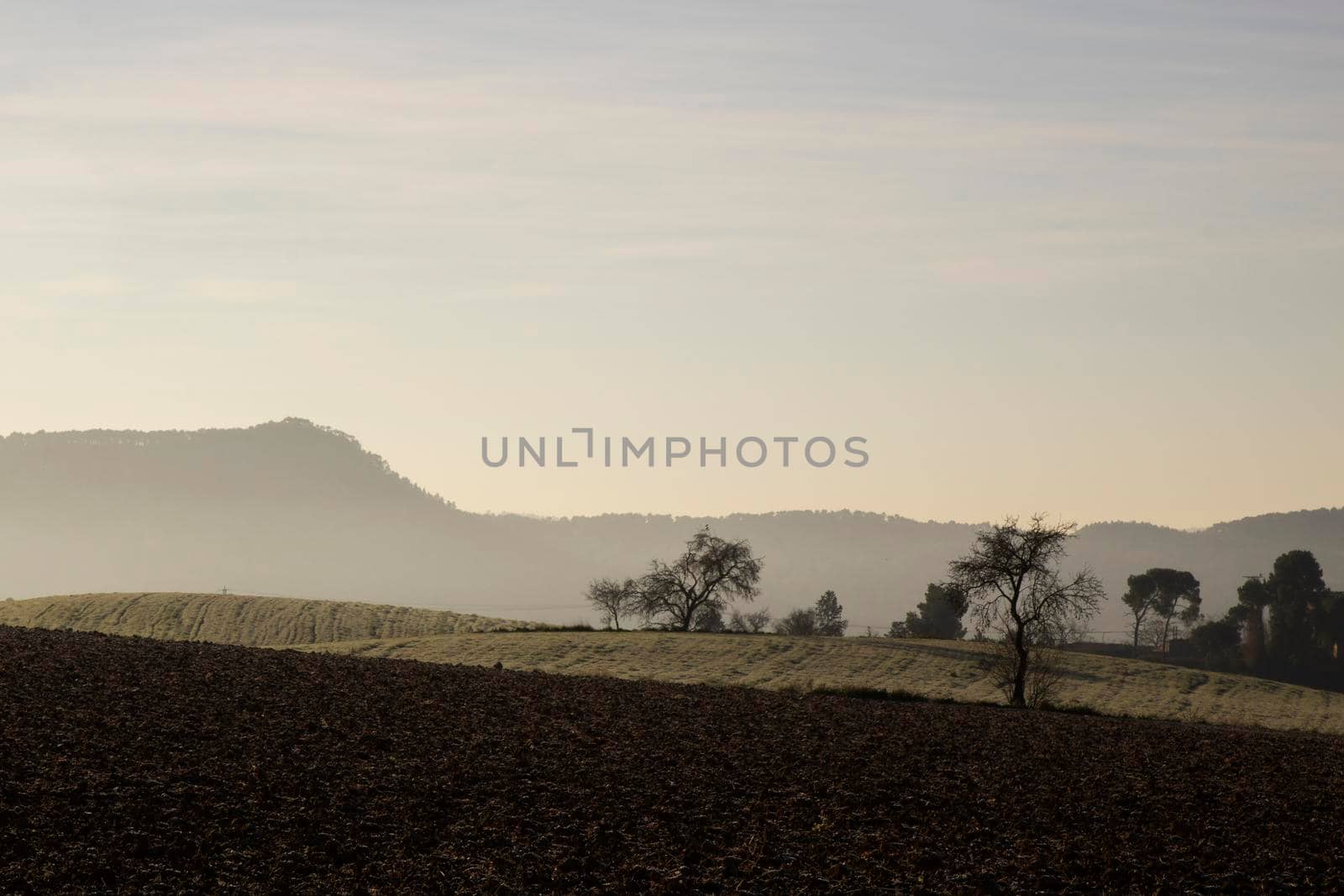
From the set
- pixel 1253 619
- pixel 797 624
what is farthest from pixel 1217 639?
pixel 797 624

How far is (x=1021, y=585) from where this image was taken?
5244 cm

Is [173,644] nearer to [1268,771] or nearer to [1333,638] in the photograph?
[1268,771]

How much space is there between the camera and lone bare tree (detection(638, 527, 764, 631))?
10250 cm

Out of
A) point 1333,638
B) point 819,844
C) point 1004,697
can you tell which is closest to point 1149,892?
point 819,844

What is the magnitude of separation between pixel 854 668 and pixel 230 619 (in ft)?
140

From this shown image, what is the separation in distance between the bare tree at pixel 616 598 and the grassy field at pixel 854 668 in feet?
98.4

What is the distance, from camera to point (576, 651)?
62844 mm

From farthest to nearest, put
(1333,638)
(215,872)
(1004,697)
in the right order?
(1333,638)
(1004,697)
(215,872)

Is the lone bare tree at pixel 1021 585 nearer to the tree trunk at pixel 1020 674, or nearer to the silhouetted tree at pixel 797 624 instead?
the tree trunk at pixel 1020 674

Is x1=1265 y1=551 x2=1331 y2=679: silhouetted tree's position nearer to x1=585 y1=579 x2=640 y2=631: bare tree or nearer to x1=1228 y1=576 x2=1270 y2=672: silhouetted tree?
x1=1228 y1=576 x2=1270 y2=672: silhouetted tree

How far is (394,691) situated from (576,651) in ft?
88.8

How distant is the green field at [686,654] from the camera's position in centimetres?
5903

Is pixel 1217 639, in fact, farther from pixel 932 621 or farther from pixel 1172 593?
pixel 932 621

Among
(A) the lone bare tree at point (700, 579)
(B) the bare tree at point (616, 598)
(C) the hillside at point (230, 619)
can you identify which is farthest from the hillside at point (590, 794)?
(B) the bare tree at point (616, 598)
